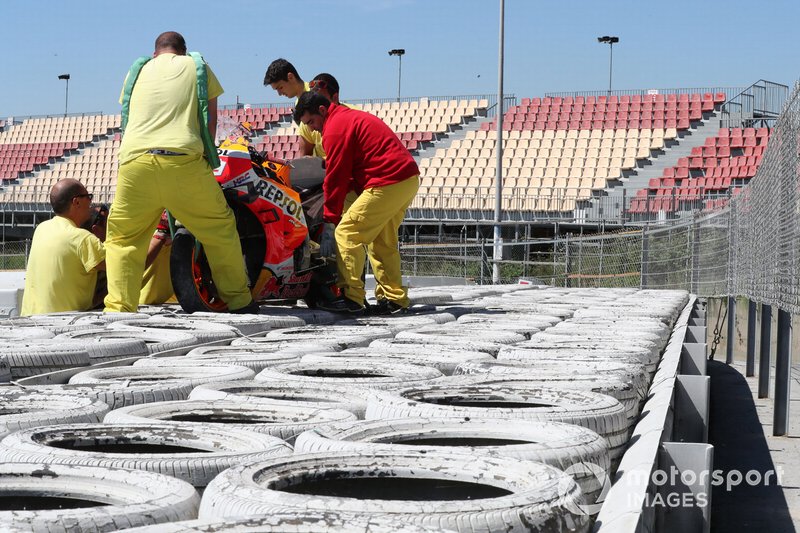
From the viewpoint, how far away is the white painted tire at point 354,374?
307cm

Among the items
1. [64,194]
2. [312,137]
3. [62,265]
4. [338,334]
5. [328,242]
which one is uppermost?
[312,137]

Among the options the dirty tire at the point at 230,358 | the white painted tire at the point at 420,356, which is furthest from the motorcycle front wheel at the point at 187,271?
the white painted tire at the point at 420,356

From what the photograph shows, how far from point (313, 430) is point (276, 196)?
4745 millimetres

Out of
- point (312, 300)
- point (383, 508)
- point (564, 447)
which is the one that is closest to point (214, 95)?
point (312, 300)

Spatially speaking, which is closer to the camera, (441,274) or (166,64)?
(166,64)

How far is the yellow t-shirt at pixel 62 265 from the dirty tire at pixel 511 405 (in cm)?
428

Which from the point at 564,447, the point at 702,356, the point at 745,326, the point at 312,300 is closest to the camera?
the point at 564,447

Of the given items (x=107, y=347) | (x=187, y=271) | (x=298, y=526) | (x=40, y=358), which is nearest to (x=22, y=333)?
(x=107, y=347)

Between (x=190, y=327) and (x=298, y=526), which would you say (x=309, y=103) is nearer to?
(x=190, y=327)

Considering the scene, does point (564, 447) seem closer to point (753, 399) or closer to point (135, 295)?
point (135, 295)

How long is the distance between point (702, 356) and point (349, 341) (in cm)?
233

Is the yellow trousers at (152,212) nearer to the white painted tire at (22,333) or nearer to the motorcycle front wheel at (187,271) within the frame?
the motorcycle front wheel at (187,271)

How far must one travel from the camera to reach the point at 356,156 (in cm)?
702

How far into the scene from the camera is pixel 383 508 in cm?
151
